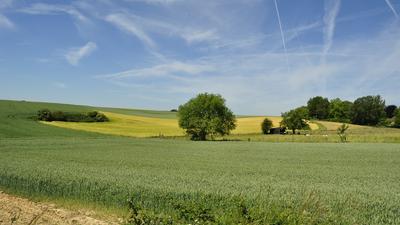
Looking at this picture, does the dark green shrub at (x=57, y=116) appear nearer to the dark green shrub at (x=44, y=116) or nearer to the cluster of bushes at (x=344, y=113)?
the dark green shrub at (x=44, y=116)

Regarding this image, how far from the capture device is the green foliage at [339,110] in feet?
495

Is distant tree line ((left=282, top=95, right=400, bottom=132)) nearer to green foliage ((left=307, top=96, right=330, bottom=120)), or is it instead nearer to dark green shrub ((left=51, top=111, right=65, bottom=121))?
green foliage ((left=307, top=96, right=330, bottom=120))

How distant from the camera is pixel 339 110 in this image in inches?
6088

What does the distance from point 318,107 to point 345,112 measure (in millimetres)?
12619

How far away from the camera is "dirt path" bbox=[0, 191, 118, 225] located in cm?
1182

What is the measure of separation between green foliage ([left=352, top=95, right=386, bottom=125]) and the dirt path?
5465 inches

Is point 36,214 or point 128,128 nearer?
point 36,214

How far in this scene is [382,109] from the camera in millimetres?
142125

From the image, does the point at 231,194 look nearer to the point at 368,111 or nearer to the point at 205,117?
the point at 205,117

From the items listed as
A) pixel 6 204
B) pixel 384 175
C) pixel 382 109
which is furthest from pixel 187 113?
pixel 382 109

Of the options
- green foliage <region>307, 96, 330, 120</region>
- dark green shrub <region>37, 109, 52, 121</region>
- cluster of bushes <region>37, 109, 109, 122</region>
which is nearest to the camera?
dark green shrub <region>37, 109, 52, 121</region>

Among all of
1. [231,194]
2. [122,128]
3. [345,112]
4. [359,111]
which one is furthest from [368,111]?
[231,194]

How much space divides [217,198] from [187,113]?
62.8 meters

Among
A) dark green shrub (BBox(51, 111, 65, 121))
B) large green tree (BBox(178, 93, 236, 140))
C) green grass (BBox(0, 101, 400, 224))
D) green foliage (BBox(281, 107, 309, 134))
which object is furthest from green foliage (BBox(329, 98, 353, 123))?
green grass (BBox(0, 101, 400, 224))
